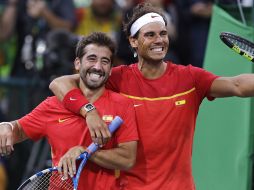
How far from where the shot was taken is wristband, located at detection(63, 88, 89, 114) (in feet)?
19.1

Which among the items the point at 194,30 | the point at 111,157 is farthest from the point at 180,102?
the point at 194,30

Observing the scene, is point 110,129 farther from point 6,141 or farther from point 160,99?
point 6,141

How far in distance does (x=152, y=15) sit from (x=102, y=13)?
166 inches

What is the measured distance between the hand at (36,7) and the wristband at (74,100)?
418cm

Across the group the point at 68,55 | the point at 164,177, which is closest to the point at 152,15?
the point at 164,177

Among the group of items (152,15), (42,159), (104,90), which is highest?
(152,15)

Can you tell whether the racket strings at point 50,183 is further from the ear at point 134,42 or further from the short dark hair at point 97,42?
the ear at point 134,42

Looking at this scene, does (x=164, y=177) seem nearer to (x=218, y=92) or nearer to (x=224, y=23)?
(x=218, y=92)

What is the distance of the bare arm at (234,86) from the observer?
18.8 ft

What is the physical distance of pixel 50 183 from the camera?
580 centimetres

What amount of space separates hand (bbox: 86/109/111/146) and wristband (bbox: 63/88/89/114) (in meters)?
0.20

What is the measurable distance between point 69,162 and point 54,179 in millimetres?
301

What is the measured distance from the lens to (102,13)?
33.7 feet

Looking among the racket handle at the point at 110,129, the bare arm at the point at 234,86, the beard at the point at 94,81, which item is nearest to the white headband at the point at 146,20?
the beard at the point at 94,81
